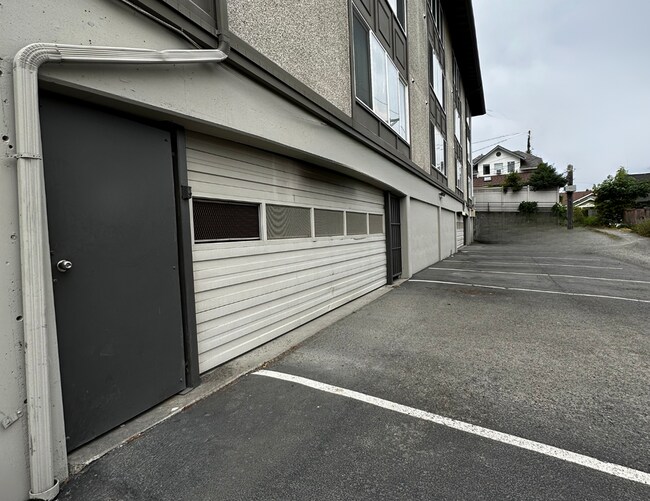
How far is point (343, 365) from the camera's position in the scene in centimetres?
381

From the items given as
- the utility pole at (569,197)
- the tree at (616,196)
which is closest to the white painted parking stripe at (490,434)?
the utility pole at (569,197)

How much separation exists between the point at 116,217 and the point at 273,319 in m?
2.59

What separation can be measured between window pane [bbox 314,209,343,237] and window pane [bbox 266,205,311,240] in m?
0.27

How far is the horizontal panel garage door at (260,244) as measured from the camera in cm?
356

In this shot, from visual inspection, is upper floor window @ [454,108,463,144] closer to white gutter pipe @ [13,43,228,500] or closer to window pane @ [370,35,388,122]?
window pane @ [370,35,388,122]

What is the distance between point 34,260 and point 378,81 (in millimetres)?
7681

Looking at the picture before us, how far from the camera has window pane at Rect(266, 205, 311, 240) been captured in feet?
15.0

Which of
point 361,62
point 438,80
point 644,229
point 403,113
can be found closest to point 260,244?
point 361,62

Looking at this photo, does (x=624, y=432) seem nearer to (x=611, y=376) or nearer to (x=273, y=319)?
(x=611, y=376)

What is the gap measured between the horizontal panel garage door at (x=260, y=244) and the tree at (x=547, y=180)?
31700 millimetres

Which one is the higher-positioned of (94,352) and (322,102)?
(322,102)

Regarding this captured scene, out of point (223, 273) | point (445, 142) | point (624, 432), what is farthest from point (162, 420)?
point (445, 142)

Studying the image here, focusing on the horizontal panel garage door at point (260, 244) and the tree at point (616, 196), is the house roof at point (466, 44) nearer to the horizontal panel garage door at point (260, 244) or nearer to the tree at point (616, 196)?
the tree at point (616, 196)

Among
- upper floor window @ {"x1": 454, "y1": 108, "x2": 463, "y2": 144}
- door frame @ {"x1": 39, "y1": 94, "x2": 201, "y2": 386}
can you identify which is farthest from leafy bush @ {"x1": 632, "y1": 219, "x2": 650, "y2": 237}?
door frame @ {"x1": 39, "y1": 94, "x2": 201, "y2": 386}
